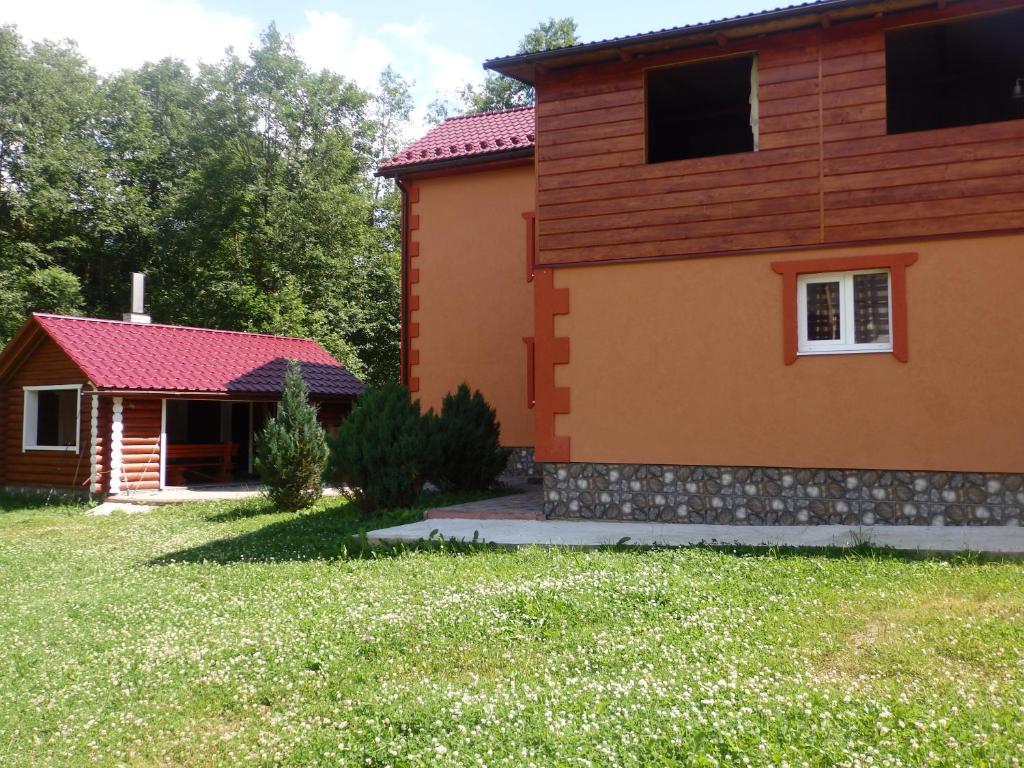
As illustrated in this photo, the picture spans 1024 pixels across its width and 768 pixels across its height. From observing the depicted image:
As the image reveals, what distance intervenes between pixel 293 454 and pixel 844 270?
9.21m

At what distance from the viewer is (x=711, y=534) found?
8641 mm

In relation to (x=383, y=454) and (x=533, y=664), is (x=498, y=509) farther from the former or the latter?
(x=533, y=664)

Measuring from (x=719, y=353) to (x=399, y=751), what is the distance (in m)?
6.93

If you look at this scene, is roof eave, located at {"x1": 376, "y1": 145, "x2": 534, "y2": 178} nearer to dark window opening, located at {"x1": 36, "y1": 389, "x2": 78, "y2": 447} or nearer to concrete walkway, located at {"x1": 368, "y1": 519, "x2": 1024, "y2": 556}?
concrete walkway, located at {"x1": 368, "y1": 519, "x2": 1024, "y2": 556}

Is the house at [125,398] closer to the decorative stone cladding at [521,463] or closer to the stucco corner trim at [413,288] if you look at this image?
the stucco corner trim at [413,288]

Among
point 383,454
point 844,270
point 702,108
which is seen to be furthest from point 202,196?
point 844,270

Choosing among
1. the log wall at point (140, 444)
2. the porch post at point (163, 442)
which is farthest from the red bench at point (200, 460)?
the log wall at point (140, 444)

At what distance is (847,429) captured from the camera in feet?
29.4

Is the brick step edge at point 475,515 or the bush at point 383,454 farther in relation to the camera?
the bush at point 383,454

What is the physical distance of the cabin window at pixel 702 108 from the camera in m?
10.3

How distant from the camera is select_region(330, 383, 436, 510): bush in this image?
11383mm

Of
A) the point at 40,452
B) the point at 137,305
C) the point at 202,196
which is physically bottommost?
the point at 40,452

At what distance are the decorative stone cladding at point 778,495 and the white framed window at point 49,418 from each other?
44.0ft

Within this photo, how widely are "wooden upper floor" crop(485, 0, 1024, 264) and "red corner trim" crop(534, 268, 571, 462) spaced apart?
17.6 inches
